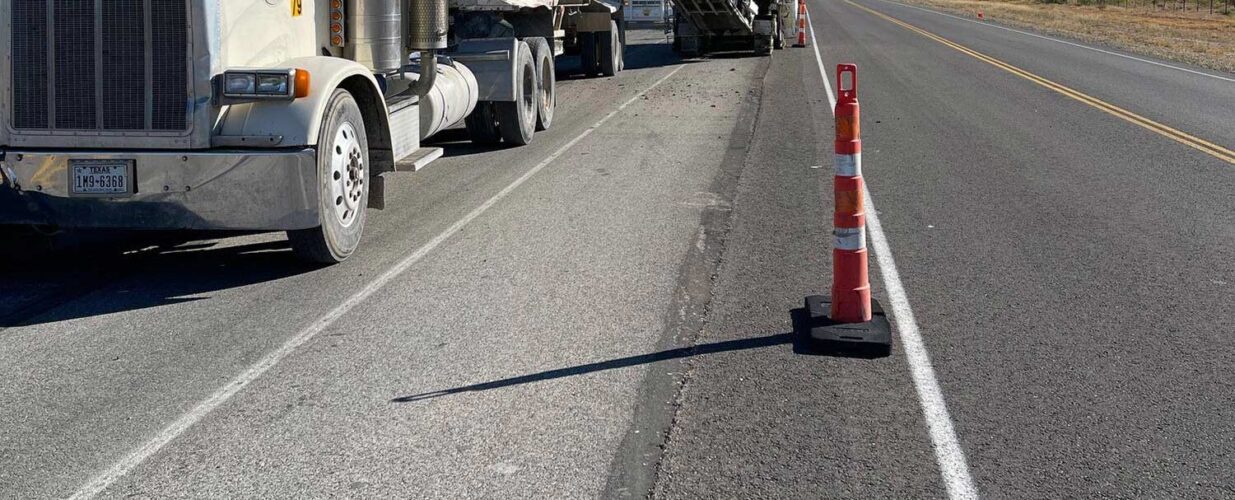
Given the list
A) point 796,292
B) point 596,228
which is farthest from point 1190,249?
point 596,228

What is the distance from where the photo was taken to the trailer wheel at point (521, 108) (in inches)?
519

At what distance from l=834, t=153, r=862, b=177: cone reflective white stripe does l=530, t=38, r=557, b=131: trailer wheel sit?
8327mm

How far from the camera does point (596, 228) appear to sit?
903 cm

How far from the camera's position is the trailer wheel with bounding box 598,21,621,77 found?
22.7 metres

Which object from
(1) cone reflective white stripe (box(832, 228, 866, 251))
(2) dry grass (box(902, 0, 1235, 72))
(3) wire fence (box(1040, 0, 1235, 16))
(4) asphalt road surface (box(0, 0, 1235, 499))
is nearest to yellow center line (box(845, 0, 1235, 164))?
(4) asphalt road surface (box(0, 0, 1235, 499))

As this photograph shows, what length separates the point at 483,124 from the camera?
13.4 m

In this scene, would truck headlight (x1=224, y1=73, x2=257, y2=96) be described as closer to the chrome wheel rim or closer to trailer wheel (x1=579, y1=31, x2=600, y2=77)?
the chrome wheel rim

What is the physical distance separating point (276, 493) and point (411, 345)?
1.81 metres

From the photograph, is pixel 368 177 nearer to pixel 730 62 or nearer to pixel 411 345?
pixel 411 345

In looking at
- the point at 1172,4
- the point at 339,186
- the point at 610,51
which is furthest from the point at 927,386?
the point at 1172,4

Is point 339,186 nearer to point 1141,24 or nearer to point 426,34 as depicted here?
point 426,34

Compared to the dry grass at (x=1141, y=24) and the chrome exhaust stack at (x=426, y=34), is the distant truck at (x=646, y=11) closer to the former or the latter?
the dry grass at (x=1141, y=24)

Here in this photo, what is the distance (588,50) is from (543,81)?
310 inches

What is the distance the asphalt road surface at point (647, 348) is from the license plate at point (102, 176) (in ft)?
2.11
